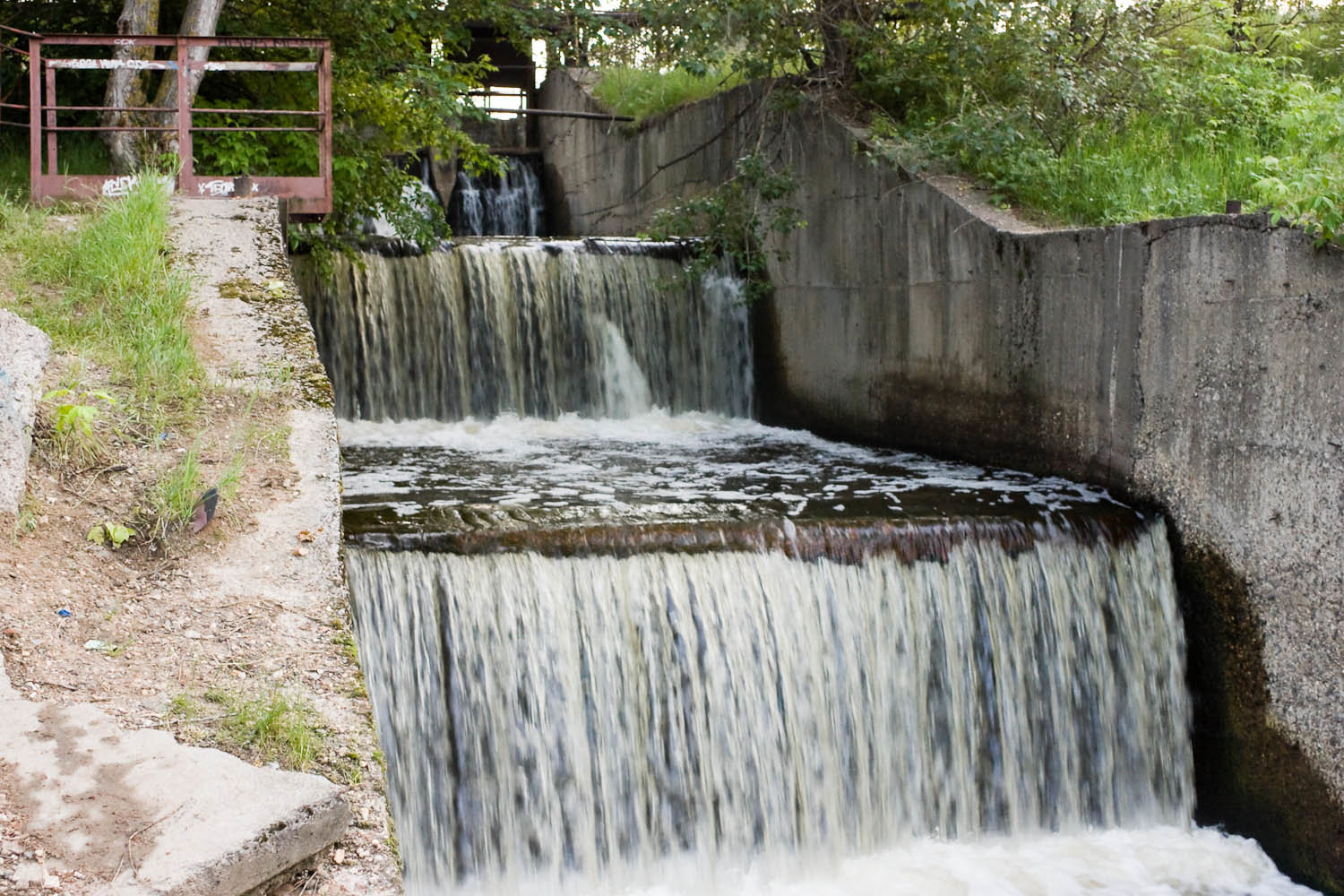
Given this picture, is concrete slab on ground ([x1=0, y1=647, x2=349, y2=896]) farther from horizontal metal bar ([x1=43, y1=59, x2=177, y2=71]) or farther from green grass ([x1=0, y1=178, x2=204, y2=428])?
horizontal metal bar ([x1=43, y1=59, x2=177, y2=71])

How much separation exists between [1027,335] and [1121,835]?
3398 millimetres

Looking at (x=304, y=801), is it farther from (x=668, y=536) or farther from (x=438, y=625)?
(x=668, y=536)

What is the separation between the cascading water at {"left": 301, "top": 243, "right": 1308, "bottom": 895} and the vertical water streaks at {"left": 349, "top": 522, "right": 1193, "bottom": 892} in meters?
0.01

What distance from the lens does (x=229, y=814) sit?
2.92 m

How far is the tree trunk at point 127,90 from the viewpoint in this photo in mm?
9750

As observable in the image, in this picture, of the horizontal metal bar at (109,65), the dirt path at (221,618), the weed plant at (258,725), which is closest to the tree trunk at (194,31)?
the horizontal metal bar at (109,65)

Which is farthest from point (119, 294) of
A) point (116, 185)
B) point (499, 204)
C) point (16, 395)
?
point (499, 204)

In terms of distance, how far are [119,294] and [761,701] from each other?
391cm

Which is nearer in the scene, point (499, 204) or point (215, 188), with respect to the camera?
point (215, 188)

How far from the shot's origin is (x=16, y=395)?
4.76m

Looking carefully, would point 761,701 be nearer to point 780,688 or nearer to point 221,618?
point 780,688

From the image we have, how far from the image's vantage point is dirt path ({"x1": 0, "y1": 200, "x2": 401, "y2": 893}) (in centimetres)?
324

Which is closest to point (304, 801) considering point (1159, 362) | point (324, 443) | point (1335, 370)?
point (324, 443)

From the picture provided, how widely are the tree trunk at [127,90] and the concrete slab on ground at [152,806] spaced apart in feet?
25.1
